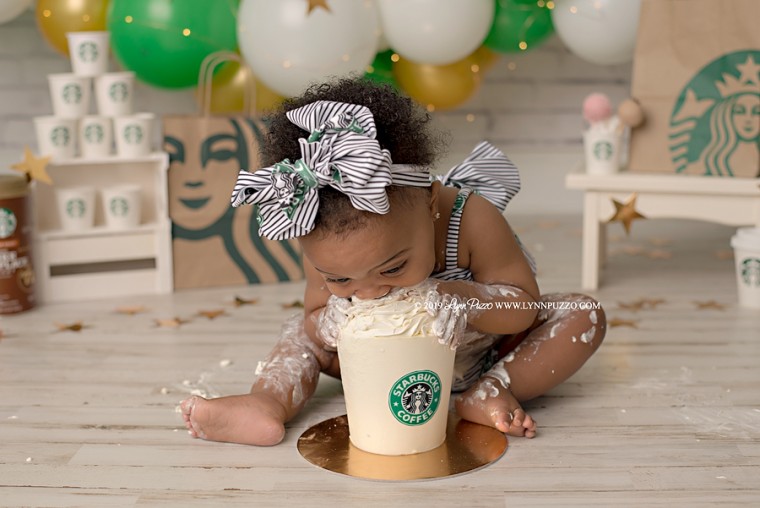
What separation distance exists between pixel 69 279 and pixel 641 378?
140 cm

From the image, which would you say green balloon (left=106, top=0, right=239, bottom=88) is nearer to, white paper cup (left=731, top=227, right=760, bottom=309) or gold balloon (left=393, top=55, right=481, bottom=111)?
gold balloon (left=393, top=55, right=481, bottom=111)

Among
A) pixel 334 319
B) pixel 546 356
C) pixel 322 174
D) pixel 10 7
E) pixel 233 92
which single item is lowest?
pixel 546 356

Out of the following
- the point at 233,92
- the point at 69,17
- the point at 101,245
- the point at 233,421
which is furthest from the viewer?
the point at 233,92

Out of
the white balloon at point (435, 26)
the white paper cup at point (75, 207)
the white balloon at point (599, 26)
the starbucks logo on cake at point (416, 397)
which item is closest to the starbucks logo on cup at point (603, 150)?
the white balloon at point (599, 26)

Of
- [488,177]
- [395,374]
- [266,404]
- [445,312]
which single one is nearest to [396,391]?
[395,374]

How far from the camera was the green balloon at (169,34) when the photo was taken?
7.73ft

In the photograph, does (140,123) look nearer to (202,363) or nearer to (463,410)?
(202,363)

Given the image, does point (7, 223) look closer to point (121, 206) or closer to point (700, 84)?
point (121, 206)

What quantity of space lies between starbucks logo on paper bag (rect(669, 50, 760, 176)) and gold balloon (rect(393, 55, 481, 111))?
74cm

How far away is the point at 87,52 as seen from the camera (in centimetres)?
230

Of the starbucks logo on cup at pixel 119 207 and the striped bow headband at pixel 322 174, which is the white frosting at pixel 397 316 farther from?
the starbucks logo on cup at pixel 119 207

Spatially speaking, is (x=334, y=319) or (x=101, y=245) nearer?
(x=334, y=319)

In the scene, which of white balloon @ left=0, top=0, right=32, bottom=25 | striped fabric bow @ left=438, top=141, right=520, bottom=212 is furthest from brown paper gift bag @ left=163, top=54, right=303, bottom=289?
striped fabric bow @ left=438, top=141, right=520, bottom=212

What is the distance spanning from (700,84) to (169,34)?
4.24ft
